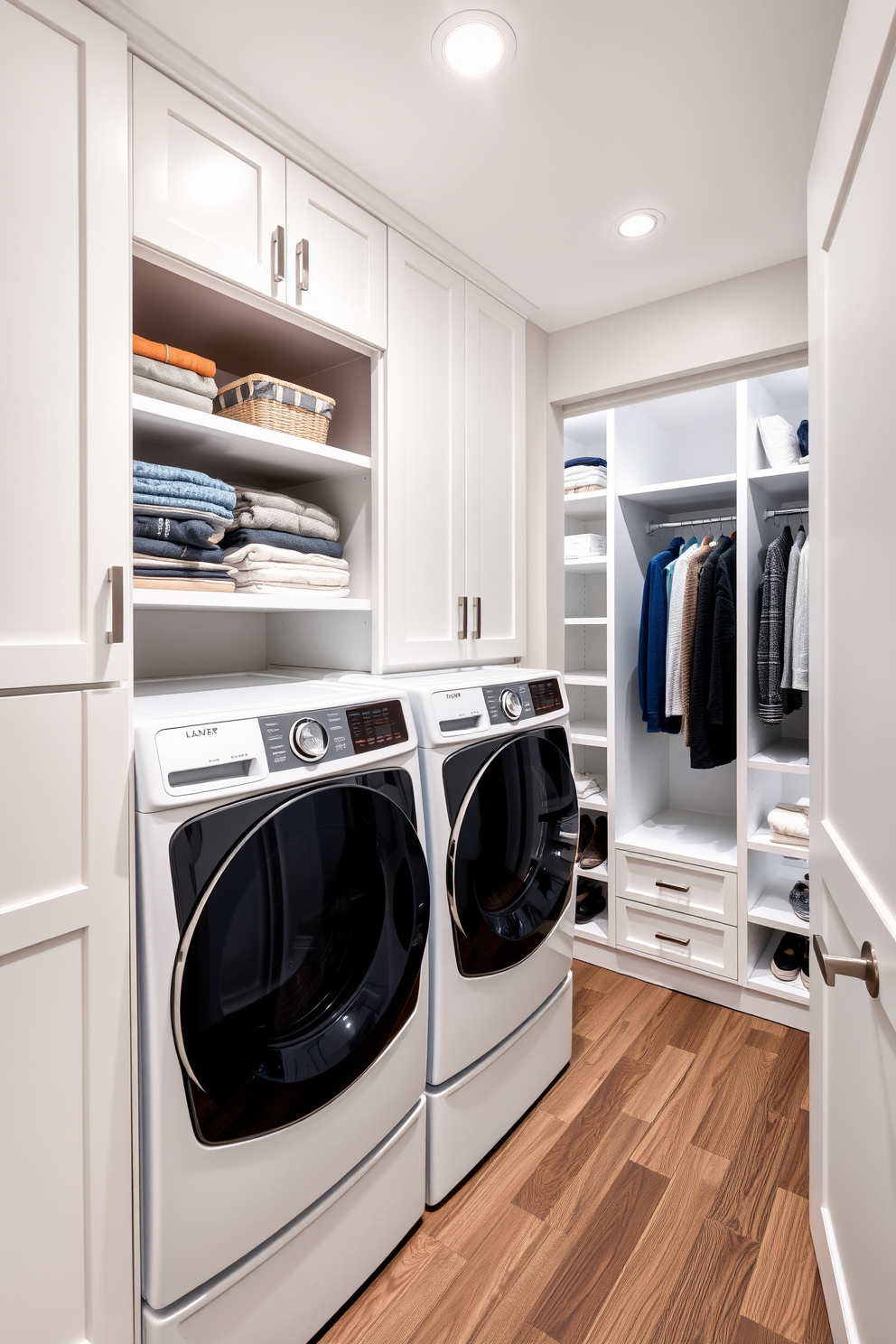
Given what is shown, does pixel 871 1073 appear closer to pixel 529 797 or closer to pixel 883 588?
pixel 883 588

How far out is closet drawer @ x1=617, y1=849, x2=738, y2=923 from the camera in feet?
7.82

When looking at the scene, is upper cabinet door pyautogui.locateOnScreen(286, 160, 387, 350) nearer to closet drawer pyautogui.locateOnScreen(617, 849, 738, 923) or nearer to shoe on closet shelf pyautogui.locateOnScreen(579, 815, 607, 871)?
closet drawer pyautogui.locateOnScreen(617, 849, 738, 923)

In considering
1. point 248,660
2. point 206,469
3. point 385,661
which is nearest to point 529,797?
point 385,661

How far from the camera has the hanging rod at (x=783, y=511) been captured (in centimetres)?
247

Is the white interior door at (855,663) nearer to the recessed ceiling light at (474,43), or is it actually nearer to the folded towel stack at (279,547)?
the recessed ceiling light at (474,43)

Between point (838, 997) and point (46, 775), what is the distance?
1276mm

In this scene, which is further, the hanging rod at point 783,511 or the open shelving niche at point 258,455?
the hanging rod at point 783,511

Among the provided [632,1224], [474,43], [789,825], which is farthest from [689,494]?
[632,1224]

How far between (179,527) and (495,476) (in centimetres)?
104

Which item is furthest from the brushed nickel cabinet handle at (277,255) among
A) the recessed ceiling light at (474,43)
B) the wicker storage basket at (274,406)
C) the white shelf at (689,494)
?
the white shelf at (689,494)

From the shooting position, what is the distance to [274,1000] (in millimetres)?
1146

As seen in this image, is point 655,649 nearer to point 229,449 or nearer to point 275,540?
point 275,540

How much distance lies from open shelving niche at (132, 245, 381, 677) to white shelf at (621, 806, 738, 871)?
1.46m

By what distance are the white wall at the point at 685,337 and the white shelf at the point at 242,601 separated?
118 cm
